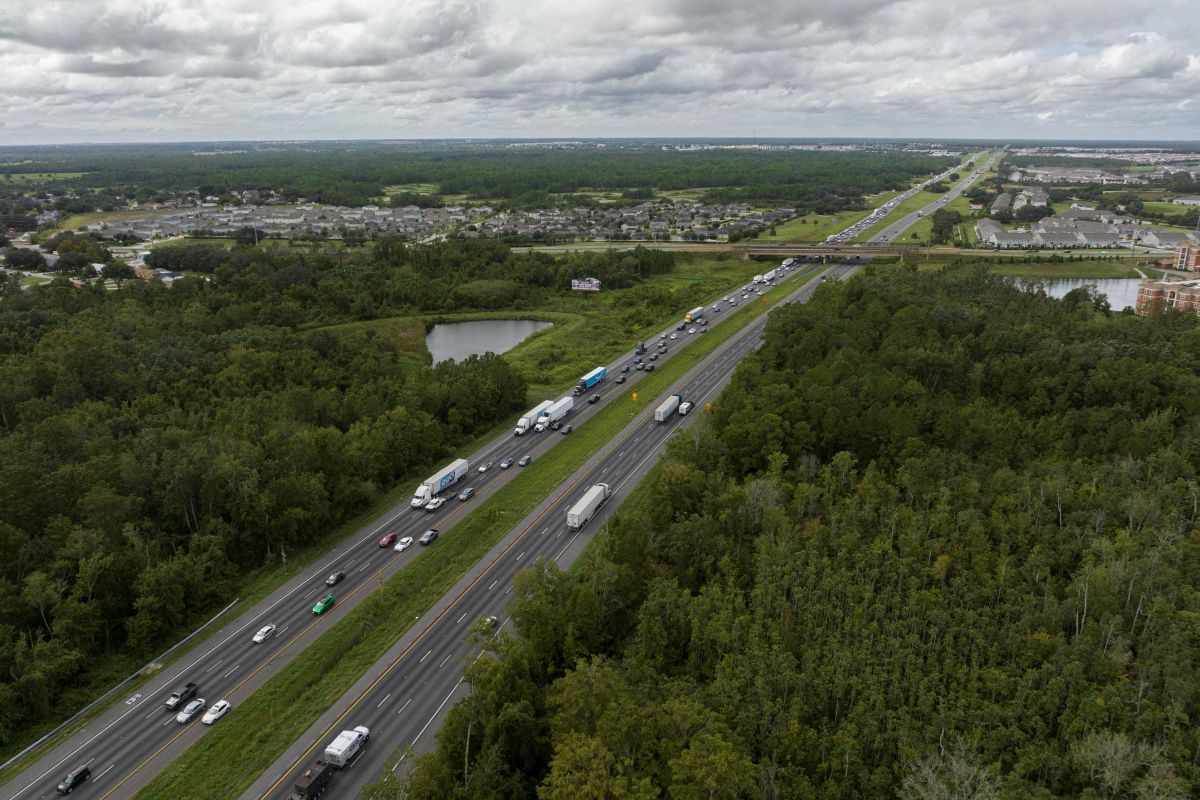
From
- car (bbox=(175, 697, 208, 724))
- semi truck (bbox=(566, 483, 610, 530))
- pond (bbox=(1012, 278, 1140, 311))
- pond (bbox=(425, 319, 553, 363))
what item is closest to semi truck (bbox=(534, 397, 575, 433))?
semi truck (bbox=(566, 483, 610, 530))

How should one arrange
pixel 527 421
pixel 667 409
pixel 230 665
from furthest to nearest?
pixel 527 421 → pixel 667 409 → pixel 230 665

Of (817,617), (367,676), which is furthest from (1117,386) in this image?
(367,676)

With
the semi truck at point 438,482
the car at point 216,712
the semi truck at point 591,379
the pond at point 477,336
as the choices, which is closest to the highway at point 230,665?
the car at point 216,712

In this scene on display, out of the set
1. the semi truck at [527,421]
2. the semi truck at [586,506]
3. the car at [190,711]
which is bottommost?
the car at [190,711]

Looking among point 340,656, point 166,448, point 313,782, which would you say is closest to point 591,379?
point 166,448

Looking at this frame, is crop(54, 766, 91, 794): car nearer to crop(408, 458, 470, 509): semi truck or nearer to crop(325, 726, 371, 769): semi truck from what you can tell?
crop(325, 726, 371, 769): semi truck

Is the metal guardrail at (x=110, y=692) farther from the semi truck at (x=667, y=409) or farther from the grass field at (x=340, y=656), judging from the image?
the semi truck at (x=667, y=409)

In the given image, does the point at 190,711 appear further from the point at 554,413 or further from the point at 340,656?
the point at 554,413
